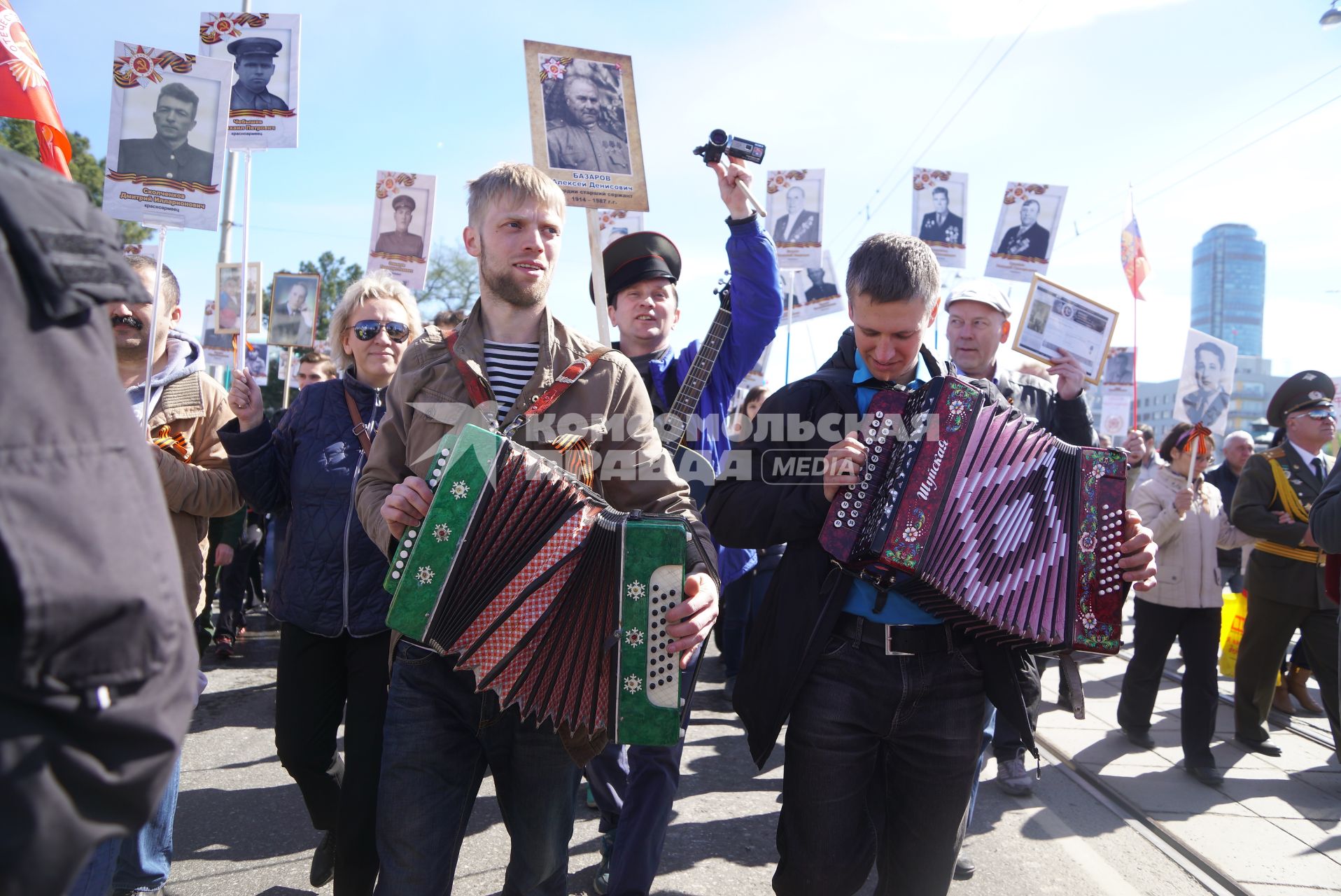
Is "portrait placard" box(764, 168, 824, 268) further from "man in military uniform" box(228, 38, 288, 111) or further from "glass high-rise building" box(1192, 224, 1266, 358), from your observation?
"glass high-rise building" box(1192, 224, 1266, 358)

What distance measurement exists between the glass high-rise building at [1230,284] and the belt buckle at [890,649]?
13440cm

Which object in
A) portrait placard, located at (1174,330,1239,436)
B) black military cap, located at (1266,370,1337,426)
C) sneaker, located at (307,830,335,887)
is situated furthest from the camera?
portrait placard, located at (1174,330,1239,436)

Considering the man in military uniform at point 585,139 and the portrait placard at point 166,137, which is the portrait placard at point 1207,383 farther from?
the portrait placard at point 166,137

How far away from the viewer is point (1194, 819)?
4.52 m

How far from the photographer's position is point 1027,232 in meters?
9.09

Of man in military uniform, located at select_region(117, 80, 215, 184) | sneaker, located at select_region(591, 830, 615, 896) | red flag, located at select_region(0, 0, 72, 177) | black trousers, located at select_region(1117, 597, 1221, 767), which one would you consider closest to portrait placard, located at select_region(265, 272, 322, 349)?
man in military uniform, located at select_region(117, 80, 215, 184)

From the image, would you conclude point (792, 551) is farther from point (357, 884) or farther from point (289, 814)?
point (289, 814)

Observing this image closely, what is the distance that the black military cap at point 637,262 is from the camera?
13.1 feet

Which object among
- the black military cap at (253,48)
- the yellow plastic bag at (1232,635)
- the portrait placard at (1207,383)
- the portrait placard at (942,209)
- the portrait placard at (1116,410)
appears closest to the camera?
the black military cap at (253,48)

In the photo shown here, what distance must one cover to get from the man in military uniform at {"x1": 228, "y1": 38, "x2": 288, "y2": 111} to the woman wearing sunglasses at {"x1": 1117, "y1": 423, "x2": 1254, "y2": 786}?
6.72m

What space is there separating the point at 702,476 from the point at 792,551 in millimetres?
1199

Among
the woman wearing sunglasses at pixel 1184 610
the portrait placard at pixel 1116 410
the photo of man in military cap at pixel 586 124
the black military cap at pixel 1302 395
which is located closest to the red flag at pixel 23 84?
the photo of man in military cap at pixel 586 124

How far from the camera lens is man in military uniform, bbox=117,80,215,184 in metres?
4.71

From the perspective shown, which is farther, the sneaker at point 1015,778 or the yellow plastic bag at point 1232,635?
the yellow plastic bag at point 1232,635
